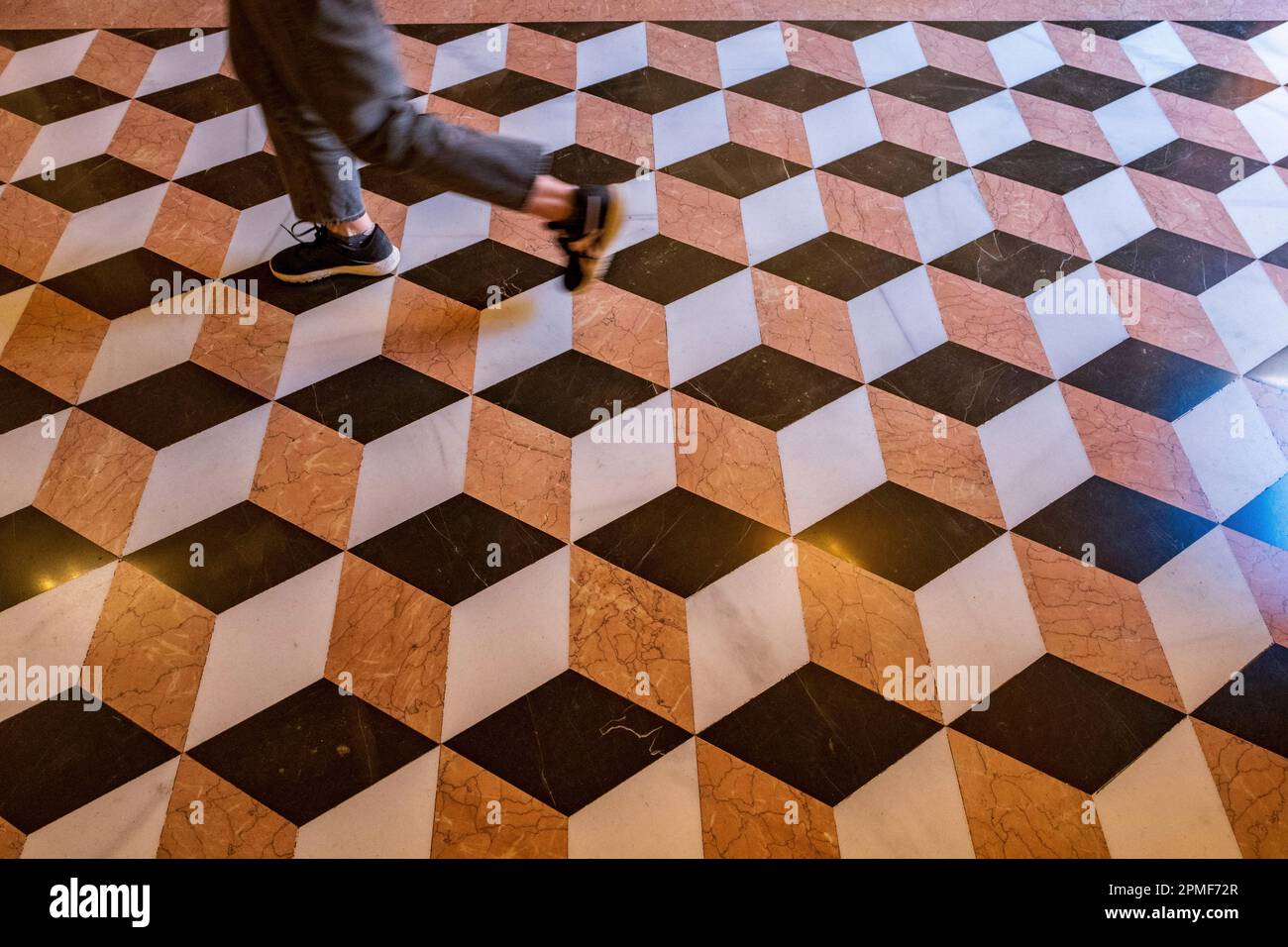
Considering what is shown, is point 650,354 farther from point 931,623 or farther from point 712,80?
point 712,80

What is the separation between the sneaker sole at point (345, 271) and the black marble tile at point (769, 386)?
82 centimetres

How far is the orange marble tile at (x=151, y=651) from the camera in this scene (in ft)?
5.42

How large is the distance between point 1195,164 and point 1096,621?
1660 millimetres

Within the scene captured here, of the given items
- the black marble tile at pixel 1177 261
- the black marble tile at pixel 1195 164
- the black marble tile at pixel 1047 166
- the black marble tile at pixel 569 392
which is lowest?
the black marble tile at pixel 569 392

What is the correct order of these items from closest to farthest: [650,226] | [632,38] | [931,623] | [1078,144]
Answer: [931,623]
[650,226]
[1078,144]
[632,38]

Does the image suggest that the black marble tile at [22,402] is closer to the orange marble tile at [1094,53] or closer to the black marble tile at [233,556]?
the black marble tile at [233,556]

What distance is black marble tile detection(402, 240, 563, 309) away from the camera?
Result: 235 centimetres

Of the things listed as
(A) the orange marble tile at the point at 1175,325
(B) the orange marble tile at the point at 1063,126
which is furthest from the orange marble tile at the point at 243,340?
(B) the orange marble tile at the point at 1063,126

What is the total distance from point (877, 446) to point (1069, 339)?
2.00ft

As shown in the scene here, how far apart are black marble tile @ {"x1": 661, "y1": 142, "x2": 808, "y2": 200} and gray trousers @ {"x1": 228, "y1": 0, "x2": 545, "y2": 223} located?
2.52ft

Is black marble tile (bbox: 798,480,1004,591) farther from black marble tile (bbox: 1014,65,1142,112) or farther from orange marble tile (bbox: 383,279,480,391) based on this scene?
black marble tile (bbox: 1014,65,1142,112)

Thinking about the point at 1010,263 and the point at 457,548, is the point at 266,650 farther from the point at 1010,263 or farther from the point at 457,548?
the point at 1010,263

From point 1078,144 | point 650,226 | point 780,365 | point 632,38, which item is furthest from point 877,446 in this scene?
point 632,38
